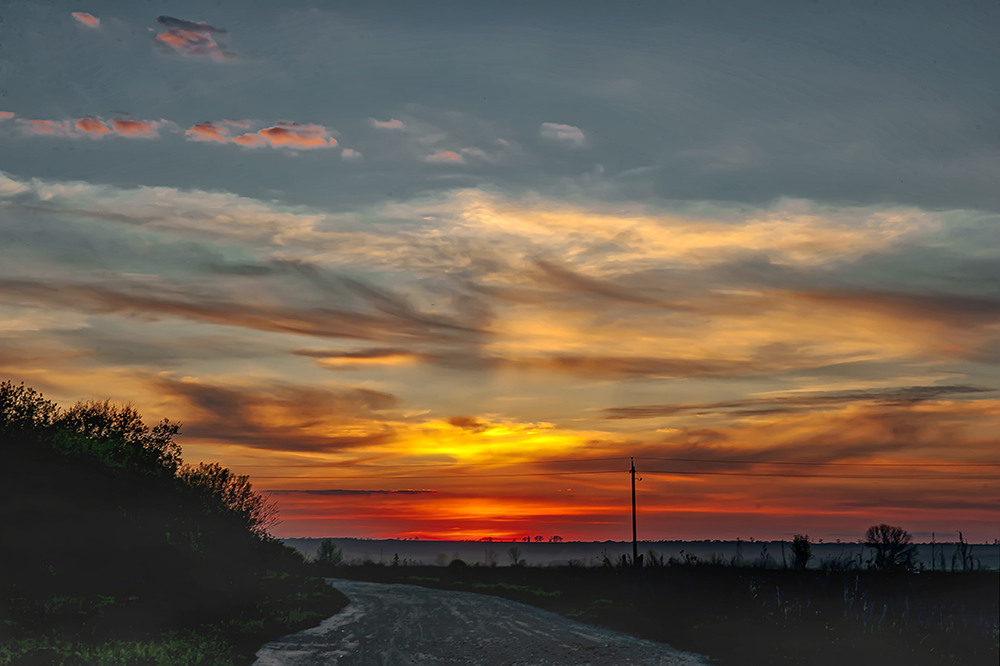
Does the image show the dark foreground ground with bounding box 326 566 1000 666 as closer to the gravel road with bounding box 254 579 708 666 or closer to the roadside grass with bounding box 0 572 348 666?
the gravel road with bounding box 254 579 708 666

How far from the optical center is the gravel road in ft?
84.4

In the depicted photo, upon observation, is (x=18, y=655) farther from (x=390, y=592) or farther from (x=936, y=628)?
(x=390, y=592)

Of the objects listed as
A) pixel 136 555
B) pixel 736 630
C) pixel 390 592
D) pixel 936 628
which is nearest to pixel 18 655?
pixel 136 555

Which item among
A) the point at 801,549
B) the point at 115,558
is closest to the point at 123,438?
the point at 115,558

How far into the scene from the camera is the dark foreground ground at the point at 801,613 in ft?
77.7

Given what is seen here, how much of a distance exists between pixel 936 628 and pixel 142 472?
35253mm

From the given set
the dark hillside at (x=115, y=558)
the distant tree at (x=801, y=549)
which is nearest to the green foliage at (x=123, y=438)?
the dark hillside at (x=115, y=558)

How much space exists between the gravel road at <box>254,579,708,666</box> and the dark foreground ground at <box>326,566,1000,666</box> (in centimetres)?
168

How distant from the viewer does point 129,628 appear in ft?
90.9

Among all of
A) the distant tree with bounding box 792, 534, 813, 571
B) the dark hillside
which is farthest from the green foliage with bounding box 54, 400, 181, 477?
the distant tree with bounding box 792, 534, 813, 571

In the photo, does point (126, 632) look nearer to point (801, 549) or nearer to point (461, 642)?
point (461, 642)

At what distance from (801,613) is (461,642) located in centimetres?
1119

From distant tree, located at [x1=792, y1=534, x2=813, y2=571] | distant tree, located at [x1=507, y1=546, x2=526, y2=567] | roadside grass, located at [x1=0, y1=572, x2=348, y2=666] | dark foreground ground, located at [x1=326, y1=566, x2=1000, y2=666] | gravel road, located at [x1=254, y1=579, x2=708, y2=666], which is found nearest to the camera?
roadside grass, located at [x1=0, y1=572, x2=348, y2=666]

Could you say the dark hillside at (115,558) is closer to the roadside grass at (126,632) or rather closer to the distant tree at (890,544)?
the roadside grass at (126,632)
